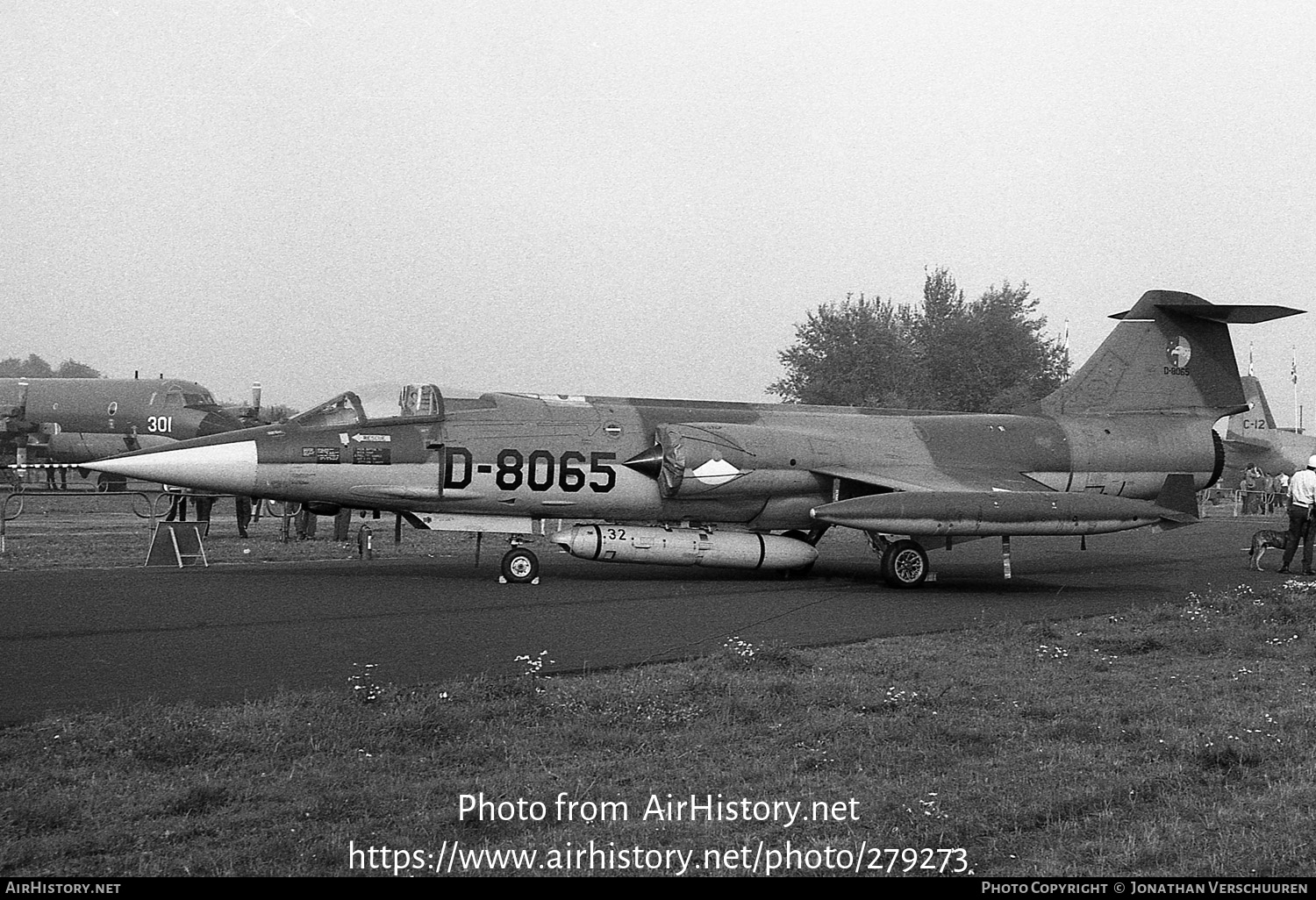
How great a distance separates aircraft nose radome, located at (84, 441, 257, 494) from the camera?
13258 mm

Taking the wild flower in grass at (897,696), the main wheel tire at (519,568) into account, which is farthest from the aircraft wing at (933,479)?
the wild flower in grass at (897,696)

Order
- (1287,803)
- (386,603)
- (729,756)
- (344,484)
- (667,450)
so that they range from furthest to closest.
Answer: (667,450)
(344,484)
(386,603)
(729,756)
(1287,803)

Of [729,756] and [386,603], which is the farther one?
[386,603]

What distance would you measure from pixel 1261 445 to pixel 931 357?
16.8 m

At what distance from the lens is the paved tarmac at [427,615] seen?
783 cm

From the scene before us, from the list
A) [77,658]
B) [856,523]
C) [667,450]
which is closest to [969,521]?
[856,523]

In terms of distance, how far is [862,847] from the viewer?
4438 mm

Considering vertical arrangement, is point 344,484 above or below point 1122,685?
above

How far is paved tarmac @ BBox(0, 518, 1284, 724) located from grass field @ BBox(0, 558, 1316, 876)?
84 centimetres

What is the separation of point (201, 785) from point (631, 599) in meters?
7.89

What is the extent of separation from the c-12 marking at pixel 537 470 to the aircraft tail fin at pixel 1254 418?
3994cm

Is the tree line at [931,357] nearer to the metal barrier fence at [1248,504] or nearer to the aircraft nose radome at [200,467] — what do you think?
the metal barrier fence at [1248,504]

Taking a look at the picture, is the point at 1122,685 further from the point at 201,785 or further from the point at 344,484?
the point at 344,484

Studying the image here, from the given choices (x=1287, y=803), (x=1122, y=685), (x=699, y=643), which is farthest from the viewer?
(x=699, y=643)
